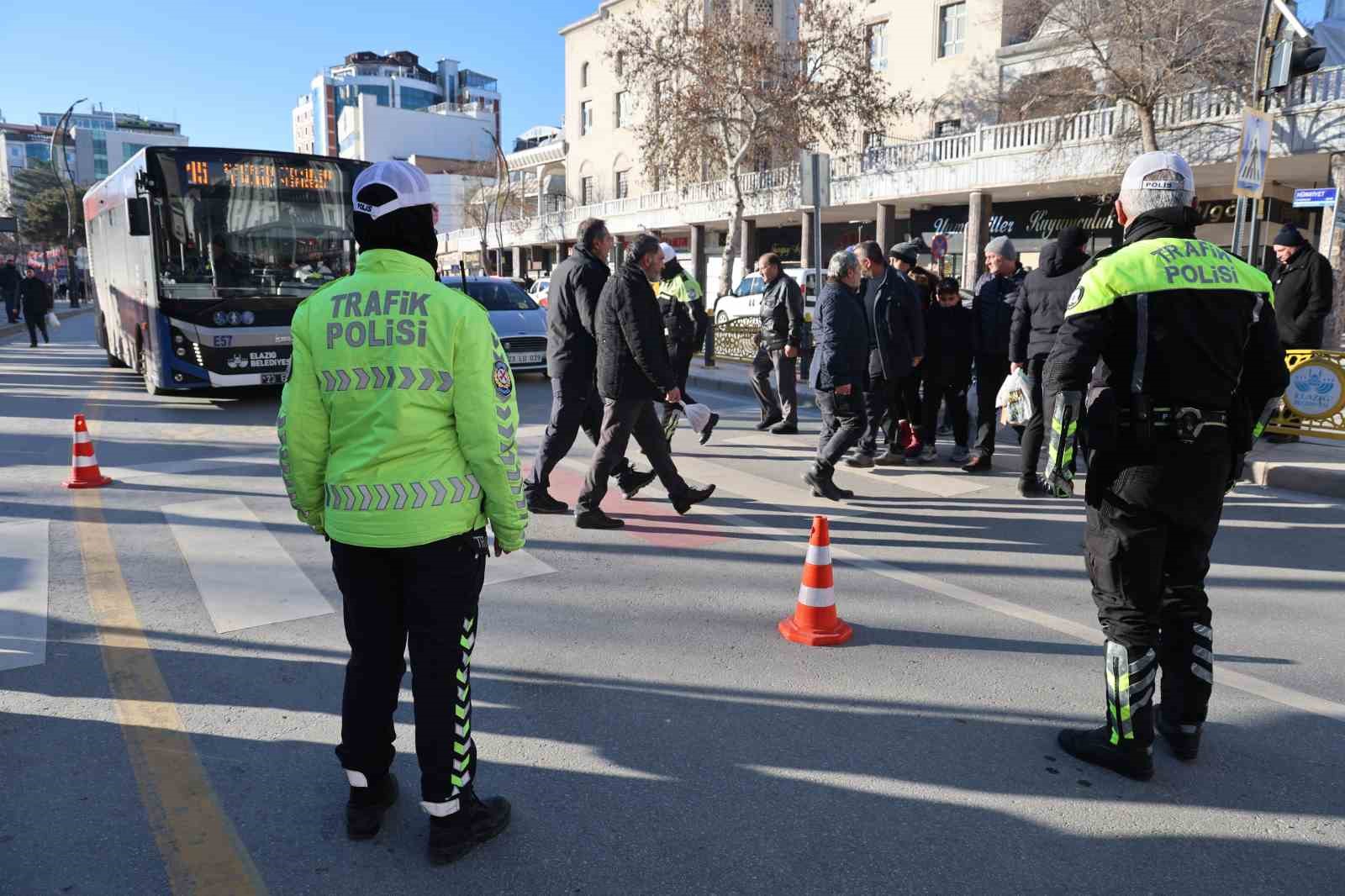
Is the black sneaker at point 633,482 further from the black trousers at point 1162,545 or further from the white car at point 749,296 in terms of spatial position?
the white car at point 749,296

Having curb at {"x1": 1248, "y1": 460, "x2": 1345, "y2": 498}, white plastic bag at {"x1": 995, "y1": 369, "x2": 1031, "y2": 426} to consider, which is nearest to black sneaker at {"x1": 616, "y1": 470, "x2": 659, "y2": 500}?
white plastic bag at {"x1": 995, "y1": 369, "x2": 1031, "y2": 426}

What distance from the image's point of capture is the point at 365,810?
2830 millimetres

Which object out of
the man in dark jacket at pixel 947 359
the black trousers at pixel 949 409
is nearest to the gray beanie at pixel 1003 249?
→ the man in dark jacket at pixel 947 359

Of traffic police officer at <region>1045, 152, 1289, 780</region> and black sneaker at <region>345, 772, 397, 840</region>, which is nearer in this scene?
black sneaker at <region>345, 772, 397, 840</region>

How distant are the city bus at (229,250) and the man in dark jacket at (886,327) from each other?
23.4 feet

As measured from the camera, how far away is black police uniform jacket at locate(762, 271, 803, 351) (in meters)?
10.0

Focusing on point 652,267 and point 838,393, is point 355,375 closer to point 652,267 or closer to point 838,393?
point 652,267

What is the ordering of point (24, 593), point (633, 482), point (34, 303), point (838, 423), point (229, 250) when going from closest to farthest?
point (24, 593), point (633, 482), point (838, 423), point (229, 250), point (34, 303)

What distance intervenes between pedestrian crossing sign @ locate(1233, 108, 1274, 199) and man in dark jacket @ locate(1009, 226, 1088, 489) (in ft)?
10.4

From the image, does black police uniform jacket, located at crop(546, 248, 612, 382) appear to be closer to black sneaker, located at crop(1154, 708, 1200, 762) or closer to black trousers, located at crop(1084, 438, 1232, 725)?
black trousers, located at crop(1084, 438, 1232, 725)

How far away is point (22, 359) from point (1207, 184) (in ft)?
91.0

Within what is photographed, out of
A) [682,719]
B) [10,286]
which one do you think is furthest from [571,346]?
[10,286]

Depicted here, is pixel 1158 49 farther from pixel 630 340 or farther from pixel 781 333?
pixel 630 340

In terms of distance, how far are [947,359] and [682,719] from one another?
19.4 feet
